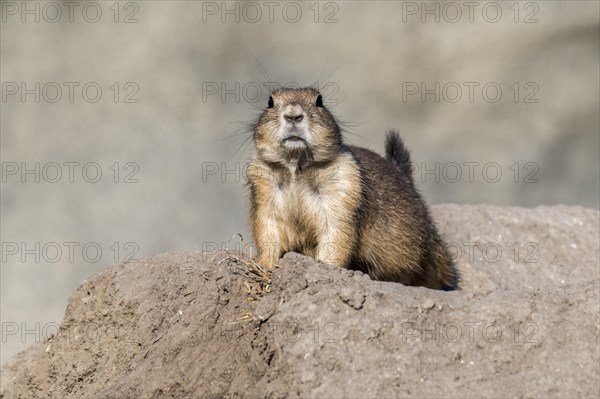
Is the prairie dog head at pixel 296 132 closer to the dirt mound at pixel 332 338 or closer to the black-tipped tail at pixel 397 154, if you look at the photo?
the dirt mound at pixel 332 338

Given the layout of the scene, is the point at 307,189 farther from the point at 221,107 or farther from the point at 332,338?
the point at 221,107

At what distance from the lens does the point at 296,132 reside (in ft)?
22.8

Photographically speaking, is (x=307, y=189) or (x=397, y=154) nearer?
(x=307, y=189)

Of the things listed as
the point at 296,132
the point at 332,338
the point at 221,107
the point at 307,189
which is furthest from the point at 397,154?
the point at 221,107

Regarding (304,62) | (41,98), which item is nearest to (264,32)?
(304,62)

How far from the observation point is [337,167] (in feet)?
23.6

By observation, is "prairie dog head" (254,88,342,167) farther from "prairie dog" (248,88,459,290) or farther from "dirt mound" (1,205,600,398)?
"dirt mound" (1,205,600,398)

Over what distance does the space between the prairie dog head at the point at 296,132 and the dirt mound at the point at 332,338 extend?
93 cm

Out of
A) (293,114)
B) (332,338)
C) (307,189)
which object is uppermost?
(293,114)

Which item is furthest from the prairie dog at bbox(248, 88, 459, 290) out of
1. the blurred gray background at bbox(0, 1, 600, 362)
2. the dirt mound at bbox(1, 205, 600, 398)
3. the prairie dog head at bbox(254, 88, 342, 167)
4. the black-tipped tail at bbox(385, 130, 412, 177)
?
the blurred gray background at bbox(0, 1, 600, 362)

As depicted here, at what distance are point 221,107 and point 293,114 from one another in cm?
754

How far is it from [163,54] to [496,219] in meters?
6.13

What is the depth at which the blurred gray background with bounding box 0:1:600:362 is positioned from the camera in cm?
1374

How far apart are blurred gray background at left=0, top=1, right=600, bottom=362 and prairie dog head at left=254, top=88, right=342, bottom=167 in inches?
234
